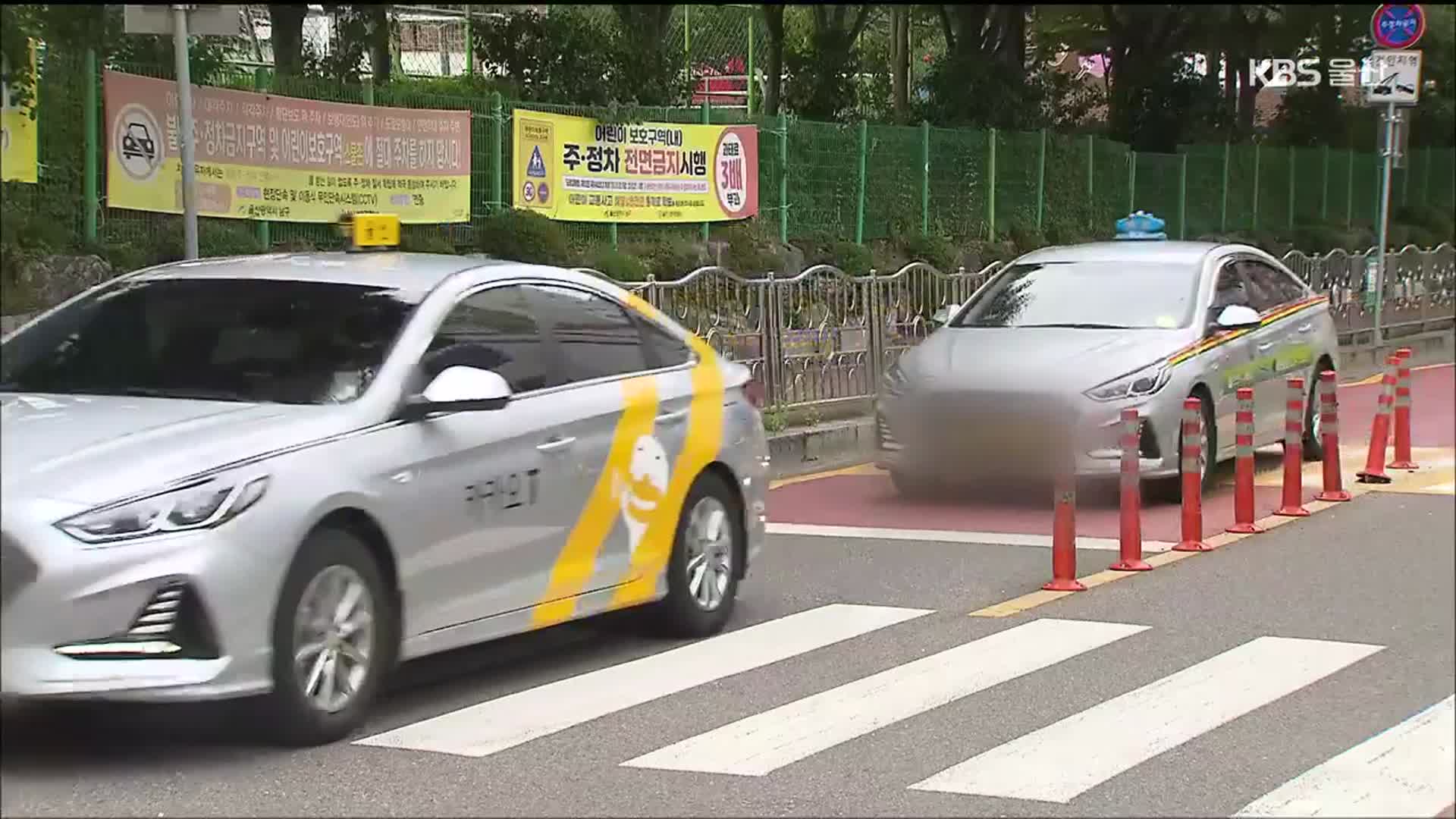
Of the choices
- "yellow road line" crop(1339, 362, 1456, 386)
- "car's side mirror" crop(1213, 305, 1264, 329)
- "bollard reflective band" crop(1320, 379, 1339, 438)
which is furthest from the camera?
"yellow road line" crop(1339, 362, 1456, 386)

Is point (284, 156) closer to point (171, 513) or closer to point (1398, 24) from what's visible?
point (171, 513)

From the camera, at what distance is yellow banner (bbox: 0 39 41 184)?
1411cm

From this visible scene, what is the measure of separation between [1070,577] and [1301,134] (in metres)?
33.3

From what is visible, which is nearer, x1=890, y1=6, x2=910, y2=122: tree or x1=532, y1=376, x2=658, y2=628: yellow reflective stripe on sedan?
x1=532, y1=376, x2=658, y2=628: yellow reflective stripe on sedan

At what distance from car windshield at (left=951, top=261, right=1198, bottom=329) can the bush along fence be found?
6381 millimetres

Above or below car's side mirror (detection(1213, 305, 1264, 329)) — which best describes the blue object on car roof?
above

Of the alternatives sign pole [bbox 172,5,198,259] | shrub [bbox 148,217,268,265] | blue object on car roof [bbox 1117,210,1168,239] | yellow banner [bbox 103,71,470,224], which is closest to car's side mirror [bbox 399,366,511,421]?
sign pole [bbox 172,5,198,259]

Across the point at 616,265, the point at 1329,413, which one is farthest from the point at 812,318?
the point at 1329,413

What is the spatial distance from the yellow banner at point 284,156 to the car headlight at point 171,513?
975cm

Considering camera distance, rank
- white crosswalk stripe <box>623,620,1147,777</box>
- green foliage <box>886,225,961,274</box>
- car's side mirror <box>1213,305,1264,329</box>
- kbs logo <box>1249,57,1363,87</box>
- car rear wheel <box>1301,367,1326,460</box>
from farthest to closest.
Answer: kbs logo <box>1249,57,1363,87</box>
green foliage <box>886,225,961,274</box>
car rear wheel <box>1301,367,1326,460</box>
car's side mirror <box>1213,305,1264,329</box>
white crosswalk stripe <box>623,620,1147,777</box>

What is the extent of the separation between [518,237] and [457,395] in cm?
1213

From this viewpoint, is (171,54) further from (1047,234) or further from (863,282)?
(1047,234)

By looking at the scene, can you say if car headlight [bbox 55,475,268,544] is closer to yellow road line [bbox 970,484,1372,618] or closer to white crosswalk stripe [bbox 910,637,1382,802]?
white crosswalk stripe [bbox 910,637,1382,802]

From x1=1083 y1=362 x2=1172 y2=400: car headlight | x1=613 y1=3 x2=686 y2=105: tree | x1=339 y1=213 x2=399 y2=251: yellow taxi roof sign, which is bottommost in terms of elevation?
x1=1083 y1=362 x2=1172 y2=400: car headlight
